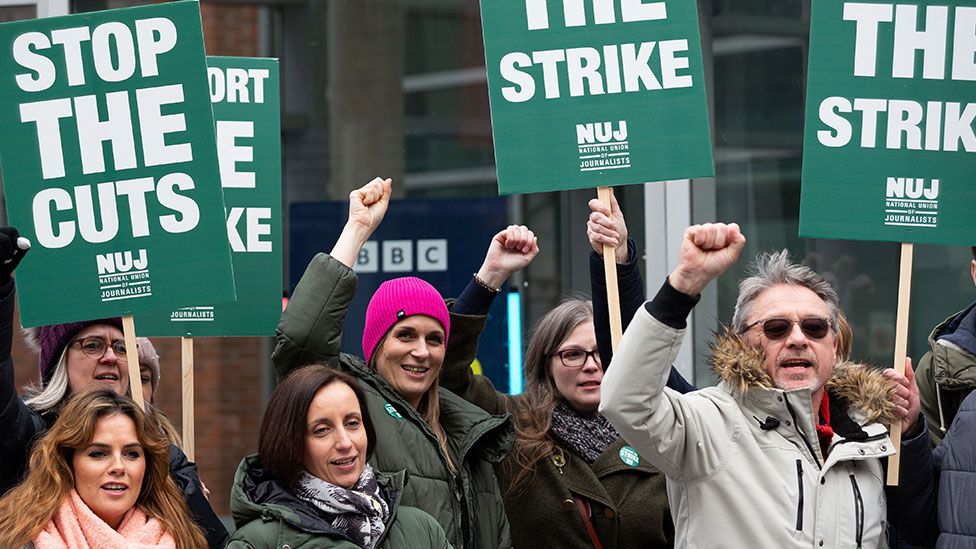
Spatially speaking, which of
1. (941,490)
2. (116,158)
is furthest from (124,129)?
(941,490)

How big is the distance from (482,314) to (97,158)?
1337 mm

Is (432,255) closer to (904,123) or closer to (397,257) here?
(397,257)

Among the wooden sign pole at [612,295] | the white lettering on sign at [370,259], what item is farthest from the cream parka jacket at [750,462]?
the white lettering on sign at [370,259]

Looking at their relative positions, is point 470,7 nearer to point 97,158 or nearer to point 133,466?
point 97,158

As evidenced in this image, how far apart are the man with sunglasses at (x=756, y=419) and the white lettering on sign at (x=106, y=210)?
5.07 feet

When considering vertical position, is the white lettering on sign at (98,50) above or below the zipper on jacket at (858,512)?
above

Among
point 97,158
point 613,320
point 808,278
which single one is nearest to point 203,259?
point 97,158

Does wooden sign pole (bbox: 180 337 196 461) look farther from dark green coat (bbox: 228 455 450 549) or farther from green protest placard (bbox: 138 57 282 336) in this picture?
dark green coat (bbox: 228 455 450 549)

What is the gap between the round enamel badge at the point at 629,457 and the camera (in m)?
4.84

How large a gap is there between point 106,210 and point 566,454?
64.2 inches

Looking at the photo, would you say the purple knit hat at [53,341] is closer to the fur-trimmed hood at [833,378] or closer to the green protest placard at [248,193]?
the green protest placard at [248,193]

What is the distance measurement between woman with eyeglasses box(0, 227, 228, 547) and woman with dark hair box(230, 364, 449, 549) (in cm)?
43

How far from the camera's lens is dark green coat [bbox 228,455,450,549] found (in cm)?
381

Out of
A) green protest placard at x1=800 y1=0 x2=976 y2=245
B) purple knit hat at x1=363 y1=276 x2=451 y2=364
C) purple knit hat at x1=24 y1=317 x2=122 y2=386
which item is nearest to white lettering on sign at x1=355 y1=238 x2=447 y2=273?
purple knit hat at x1=363 y1=276 x2=451 y2=364
